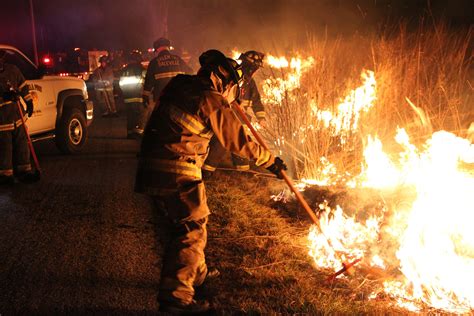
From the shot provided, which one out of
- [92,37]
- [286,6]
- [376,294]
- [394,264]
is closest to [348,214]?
[394,264]

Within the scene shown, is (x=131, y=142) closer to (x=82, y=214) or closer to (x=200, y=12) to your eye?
(x=82, y=214)

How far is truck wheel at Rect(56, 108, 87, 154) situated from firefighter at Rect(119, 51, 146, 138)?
956 mm

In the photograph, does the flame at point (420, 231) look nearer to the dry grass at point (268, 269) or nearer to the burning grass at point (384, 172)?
the burning grass at point (384, 172)

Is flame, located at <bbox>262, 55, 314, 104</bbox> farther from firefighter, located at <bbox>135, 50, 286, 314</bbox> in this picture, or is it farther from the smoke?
firefighter, located at <bbox>135, 50, 286, 314</bbox>

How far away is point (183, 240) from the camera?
3287 mm

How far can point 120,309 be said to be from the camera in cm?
327

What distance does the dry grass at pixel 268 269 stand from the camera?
3.27 m

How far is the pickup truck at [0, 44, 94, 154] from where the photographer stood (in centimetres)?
738

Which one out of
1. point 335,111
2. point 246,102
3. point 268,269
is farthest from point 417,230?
point 246,102

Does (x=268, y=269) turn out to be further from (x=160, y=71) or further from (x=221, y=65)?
(x=160, y=71)

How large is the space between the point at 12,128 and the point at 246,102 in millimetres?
3388

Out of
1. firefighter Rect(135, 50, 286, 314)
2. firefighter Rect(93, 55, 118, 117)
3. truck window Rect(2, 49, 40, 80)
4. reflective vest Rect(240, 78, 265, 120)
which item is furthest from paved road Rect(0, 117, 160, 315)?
firefighter Rect(93, 55, 118, 117)

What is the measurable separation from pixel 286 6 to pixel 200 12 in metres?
10.1

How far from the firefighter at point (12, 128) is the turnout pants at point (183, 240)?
3943 mm
